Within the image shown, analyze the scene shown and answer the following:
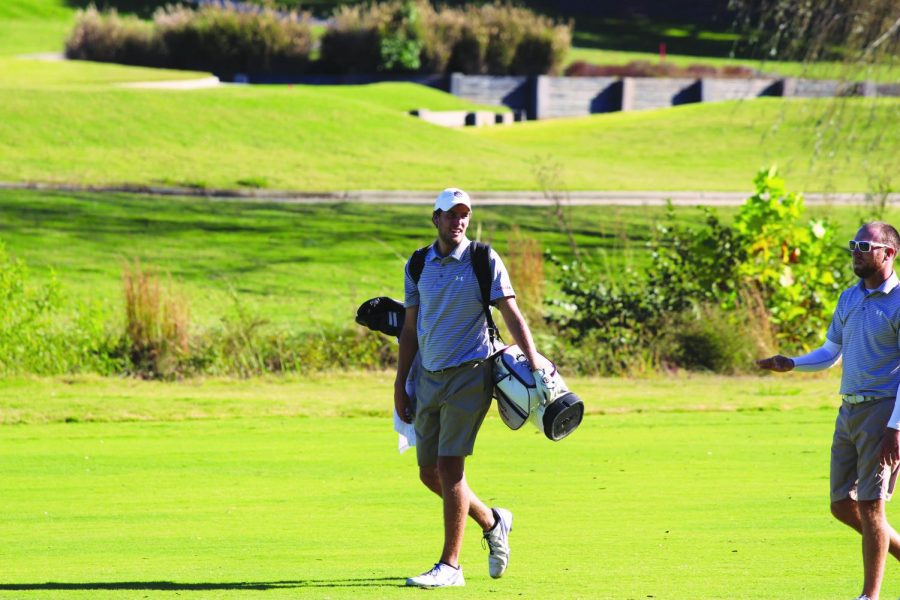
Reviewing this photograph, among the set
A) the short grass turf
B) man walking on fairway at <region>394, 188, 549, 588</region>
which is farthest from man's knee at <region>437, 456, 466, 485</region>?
the short grass turf

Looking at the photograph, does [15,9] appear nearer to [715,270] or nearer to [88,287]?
[88,287]

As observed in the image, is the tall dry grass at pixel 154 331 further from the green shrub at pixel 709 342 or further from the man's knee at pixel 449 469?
the man's knee at pixel 449 469

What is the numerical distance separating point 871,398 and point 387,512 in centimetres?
363

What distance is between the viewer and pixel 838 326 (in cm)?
666

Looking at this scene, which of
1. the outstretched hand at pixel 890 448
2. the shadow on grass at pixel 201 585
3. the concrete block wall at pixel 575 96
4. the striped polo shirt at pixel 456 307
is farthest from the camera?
the concrete block wall at pixel 575 96

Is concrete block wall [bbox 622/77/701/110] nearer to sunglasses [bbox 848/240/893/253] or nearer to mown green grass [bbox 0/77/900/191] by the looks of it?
mown green grass [bbox 0/77/900/191]

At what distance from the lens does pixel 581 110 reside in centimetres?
5728

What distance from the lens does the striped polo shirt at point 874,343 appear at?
6.30 meters

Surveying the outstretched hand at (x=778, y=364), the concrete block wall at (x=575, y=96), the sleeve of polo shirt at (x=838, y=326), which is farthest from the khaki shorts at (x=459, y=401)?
the concrete block wall at (x=575, y=96)

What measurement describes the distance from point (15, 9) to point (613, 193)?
50176mm

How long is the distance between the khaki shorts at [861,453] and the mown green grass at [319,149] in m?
24.2

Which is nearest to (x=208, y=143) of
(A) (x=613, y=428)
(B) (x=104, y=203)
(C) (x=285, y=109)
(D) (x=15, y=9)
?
(C) (x=285, y=109)

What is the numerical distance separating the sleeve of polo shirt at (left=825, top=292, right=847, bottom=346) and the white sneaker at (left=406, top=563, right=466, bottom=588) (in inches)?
82.3

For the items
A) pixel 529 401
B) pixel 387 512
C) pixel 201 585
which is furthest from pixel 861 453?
pixel 387 512
